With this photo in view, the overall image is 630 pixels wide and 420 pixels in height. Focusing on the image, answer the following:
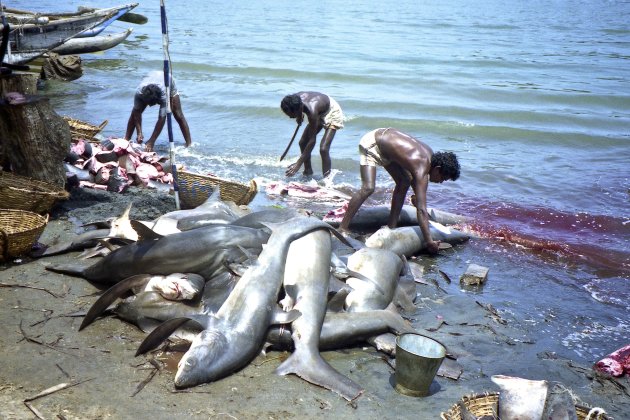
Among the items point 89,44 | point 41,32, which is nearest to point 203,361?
point 41,32

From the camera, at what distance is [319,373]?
4.93 meters

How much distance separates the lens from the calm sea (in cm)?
848

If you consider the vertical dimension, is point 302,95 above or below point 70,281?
above

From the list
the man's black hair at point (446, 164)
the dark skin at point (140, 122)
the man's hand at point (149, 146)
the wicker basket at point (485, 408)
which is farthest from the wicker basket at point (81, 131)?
the wicker basket at point (485, 408)

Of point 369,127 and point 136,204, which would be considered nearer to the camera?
point 136,204

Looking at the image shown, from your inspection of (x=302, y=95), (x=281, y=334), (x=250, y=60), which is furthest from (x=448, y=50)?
(x=281, y=334)

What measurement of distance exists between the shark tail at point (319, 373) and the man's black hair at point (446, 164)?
148 inches

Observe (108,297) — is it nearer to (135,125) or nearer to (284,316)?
(284,316)

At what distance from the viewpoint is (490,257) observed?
28.1 feet

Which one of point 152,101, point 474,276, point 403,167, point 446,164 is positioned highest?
point 446,164

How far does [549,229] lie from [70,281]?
6.85 m

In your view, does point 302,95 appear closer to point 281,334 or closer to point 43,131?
point 43,131

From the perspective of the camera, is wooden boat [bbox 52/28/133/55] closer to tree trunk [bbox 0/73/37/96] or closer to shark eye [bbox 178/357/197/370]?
tree trunk [bbox 0/73/37/96]

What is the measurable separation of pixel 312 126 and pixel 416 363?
6913 millimetres
